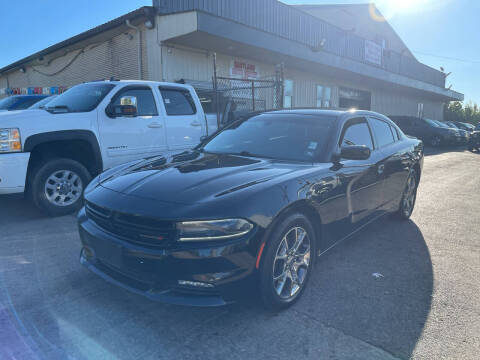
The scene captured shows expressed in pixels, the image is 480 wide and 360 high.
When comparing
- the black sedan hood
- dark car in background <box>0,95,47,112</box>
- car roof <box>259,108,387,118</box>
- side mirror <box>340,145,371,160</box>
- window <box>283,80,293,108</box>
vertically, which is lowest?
the black sedan hood

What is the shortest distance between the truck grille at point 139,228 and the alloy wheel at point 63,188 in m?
2.65

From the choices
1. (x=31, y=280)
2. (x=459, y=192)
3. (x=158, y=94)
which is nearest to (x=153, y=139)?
(x=158, y=94)

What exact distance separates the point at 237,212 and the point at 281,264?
643mm

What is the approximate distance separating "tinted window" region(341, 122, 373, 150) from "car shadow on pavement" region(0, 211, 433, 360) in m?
1.29

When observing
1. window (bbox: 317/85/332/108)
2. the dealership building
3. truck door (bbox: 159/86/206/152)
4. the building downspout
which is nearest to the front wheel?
truck door (bbox: 159/86/206/152)

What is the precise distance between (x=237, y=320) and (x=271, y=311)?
26 cm

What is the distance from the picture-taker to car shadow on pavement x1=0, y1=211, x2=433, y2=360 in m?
2.20

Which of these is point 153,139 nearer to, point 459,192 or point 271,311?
point 271,311

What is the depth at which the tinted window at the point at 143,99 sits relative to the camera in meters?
5.41

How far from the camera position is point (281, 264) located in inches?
102

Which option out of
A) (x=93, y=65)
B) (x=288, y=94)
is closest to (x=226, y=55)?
(x=288, y=94)

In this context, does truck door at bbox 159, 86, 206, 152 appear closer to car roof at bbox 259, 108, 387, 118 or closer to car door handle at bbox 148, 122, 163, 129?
car door handle at bbox 148, 122, 163, 129

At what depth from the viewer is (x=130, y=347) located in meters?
2.20

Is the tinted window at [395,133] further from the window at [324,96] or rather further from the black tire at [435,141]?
the black tire at [435,141]
